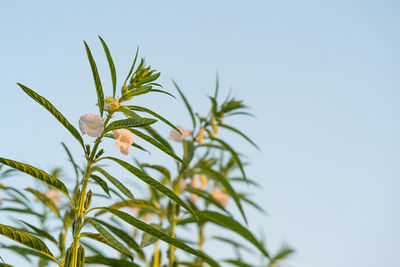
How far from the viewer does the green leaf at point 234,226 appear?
1.21 m

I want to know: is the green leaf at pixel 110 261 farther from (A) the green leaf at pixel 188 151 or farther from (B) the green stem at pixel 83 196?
(A) the green leaf at pixel 188 151

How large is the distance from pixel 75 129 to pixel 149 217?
191 centimetres

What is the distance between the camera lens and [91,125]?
924mm

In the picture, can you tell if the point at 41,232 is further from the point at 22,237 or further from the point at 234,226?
the point at 234,226

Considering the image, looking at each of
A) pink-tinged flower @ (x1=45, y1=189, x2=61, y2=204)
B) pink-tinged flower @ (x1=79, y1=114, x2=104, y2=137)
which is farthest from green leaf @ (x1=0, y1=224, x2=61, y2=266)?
pink-tinged flower @ (x1=45, y1=189, x2=61, y2=204)

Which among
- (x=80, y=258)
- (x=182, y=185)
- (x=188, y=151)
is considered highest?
(x=188, y=151)

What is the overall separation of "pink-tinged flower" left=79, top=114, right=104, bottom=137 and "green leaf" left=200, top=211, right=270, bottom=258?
59 centimetres

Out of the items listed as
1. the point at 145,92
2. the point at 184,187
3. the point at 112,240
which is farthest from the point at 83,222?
the point at 184,187

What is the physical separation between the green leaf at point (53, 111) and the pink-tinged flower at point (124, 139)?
104mm

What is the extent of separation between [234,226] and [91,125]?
24.6 inches

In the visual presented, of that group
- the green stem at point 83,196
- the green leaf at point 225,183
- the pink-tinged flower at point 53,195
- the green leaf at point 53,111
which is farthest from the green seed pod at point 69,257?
the pink-tinged flower at point 53,195

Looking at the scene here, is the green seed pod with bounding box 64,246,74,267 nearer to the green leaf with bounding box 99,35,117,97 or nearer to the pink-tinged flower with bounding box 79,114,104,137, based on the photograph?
the pink-tinged flower with bounding box 79,114,104,137

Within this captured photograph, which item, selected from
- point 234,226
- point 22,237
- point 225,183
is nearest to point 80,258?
point 22,237

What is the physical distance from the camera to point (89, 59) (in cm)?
90
